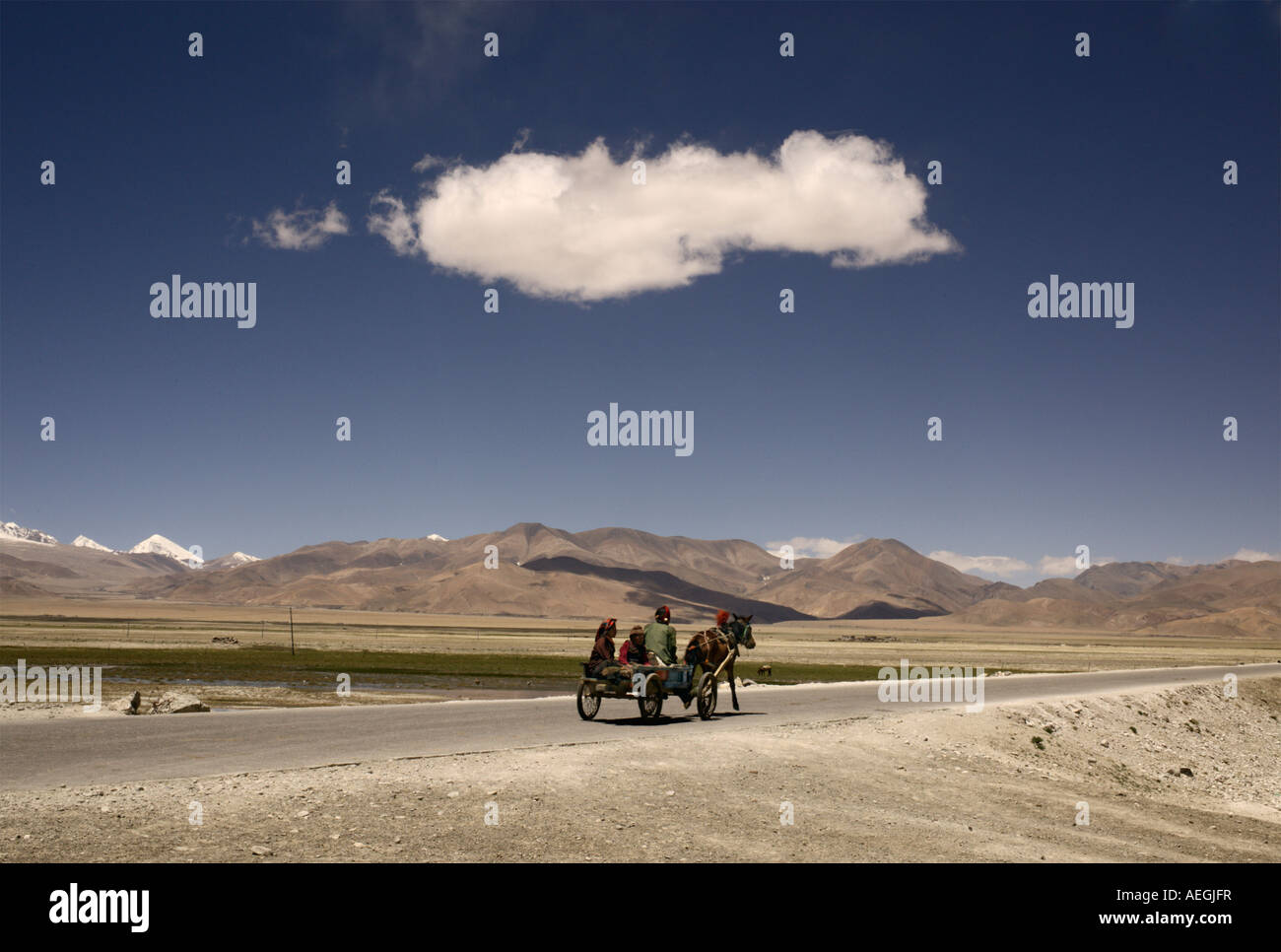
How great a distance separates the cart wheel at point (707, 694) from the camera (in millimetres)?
22719

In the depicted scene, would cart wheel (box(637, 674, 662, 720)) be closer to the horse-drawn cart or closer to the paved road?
the horse-drawn cart

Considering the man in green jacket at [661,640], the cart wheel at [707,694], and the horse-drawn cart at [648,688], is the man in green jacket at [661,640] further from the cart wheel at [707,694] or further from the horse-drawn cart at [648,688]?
the cart wheel at [707,694]

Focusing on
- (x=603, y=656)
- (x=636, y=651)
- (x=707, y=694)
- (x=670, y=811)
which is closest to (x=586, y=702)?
(x=603, y=656)

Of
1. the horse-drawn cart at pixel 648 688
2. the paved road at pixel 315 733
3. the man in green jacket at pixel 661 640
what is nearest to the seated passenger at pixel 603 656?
the horse-drawn cart at pixel 648 688

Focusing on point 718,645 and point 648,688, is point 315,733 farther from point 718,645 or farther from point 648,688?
point 718,645

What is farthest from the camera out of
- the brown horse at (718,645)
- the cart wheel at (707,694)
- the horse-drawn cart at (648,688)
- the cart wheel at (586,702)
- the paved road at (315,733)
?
the cart wheel at (707,694)

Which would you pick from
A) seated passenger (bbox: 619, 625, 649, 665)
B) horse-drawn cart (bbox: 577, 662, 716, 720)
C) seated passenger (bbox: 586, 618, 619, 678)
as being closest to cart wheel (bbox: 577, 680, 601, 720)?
horse-drawn cart (bbox: 577, 662, 716, 720)

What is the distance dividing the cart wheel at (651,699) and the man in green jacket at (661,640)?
0.55 meters
